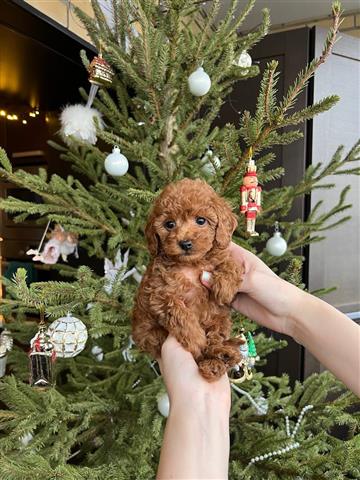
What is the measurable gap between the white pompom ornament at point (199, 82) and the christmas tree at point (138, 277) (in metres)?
0.01

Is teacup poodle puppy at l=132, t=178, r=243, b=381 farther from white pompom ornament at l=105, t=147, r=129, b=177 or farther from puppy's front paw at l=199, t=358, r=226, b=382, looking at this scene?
white pompom ornament at l=105, t=147, r=129, b=177

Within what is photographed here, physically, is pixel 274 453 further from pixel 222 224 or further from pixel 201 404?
pixel 222 224

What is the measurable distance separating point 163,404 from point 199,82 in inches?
41.8

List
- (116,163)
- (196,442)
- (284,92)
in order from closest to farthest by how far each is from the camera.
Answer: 1. (196,442)
2. (116,163)
3. (284,92)

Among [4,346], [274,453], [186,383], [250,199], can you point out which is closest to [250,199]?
[250,199]

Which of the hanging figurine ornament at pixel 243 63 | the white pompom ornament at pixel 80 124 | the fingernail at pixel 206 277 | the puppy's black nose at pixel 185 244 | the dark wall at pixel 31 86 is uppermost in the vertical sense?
the dark wall at pixel 31 86

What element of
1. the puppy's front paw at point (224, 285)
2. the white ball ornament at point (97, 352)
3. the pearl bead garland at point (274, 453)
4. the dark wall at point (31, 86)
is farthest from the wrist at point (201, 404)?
the dark wall at point (31, 86)

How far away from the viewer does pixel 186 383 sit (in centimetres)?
77

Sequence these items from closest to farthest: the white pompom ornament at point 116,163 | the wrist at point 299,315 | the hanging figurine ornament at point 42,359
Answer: the wrist at point 299,315, the hanging figurine ornament at point 42,359, the white pompom ornament at point 116,163

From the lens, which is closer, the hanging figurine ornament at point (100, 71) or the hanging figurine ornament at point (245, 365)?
the hanging figurine ornament at point (245, 365)

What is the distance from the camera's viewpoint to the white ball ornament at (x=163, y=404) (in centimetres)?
124

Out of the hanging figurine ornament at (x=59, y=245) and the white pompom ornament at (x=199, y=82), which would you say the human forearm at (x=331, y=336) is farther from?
the hanging figurine ornament at (x=59, y=245)

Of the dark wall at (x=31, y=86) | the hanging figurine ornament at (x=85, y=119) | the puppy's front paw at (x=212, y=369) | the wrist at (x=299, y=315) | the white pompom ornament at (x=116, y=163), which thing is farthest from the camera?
the dark wall at (x=31, y=86)

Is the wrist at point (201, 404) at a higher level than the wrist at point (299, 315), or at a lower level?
lower
